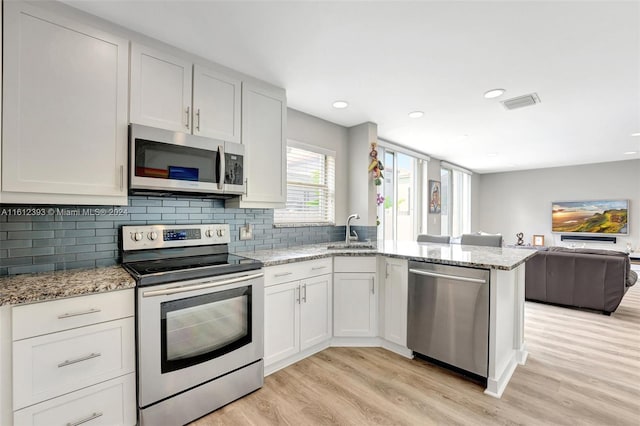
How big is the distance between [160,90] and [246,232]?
4.34ft

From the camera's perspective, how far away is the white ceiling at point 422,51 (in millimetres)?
1688

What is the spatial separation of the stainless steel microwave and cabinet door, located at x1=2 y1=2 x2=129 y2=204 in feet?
Result: 0.31

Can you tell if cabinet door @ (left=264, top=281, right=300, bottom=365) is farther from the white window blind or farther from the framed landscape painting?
the framed landscape painting

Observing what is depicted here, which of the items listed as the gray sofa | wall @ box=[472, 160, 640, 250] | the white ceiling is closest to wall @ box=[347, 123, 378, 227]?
the white ceiling

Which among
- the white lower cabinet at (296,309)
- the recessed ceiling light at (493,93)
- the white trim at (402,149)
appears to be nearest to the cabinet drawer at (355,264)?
the white lower cabinet at (296,309)

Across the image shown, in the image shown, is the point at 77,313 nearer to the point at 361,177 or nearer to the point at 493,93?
the point at 361,177

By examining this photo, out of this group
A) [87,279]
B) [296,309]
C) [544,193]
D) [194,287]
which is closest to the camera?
[87,279]

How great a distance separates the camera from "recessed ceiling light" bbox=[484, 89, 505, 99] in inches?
108

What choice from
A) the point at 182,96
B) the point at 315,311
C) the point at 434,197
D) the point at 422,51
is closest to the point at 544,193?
the point at 434,197

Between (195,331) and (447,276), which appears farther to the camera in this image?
(447,276)

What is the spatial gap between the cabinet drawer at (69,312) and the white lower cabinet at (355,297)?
1.69m

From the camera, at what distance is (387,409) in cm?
189

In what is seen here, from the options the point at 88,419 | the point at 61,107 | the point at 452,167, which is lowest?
the point at 88,419

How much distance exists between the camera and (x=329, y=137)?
3645 millimetres
